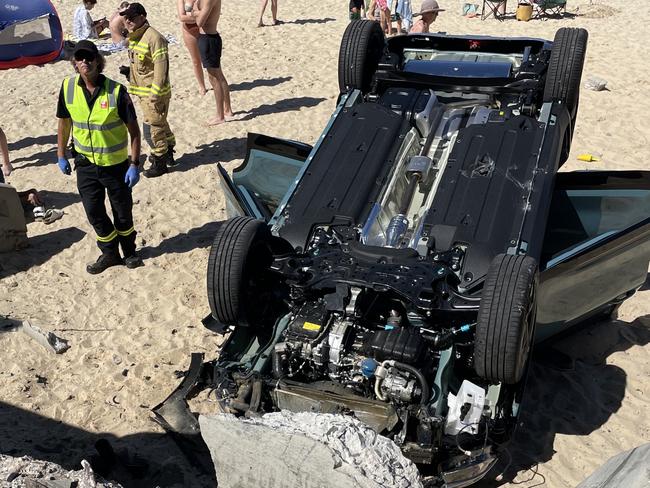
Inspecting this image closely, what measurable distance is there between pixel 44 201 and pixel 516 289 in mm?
5649

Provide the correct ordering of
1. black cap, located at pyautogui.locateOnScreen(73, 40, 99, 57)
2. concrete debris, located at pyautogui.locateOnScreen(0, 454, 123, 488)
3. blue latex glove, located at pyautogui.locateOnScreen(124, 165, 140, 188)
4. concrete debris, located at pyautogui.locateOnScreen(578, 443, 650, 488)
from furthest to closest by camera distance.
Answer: blue latex glove, located at pyautogui.locateOnScreen(124, 165, 140, 188) < black cap, located at pyautogui.locateOnScreen(73, 40, 99, 57) < concrete debris, located at pyautogui.locateOnScreen(0, 454, 123, 488) < concrete debris, located at pyautogui.locateOnScreen(578, 443, 650, 488)

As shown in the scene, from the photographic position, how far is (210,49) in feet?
32.4

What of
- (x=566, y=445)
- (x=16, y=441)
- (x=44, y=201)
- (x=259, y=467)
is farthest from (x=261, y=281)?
(x=44, y=201)

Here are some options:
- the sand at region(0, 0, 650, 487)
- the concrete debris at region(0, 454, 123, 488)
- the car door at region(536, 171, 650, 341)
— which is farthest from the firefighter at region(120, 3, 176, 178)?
the concrete debris at region(0, 454, 123, 488)

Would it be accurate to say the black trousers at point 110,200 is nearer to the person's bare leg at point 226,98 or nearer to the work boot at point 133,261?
the work boot at point 133,261

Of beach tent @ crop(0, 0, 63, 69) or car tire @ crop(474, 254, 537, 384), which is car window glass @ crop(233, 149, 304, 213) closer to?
car tire @ crop(474, 254, 537, 384)

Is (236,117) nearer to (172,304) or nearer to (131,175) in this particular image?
(131,175)

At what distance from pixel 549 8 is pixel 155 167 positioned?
9.99 m

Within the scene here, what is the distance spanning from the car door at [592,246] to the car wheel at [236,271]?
182 centimetres

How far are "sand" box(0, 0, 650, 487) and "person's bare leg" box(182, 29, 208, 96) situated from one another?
17 centimetres

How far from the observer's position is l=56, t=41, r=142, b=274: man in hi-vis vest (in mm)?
6633

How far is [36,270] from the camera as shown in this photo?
7344 millimetres

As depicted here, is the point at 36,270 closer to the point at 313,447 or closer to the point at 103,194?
the point at 103,194

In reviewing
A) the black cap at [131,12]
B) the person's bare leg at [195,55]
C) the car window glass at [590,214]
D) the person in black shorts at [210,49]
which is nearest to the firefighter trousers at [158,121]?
the black cap at [131,12]
